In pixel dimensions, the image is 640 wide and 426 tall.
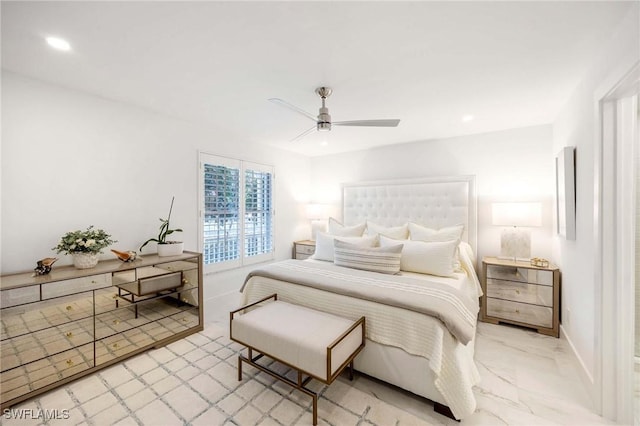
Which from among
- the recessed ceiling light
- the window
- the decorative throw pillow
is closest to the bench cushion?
the decorative throw pillow

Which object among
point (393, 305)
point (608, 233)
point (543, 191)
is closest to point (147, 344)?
point (393, 305)

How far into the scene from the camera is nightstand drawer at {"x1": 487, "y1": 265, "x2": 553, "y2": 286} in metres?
2.83

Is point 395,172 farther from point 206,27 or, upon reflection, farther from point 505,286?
point 206,27

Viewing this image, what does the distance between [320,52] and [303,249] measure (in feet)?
11.3

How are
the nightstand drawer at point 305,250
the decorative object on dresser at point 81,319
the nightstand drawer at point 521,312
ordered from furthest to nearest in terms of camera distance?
the nightstand drawer at point 305,250, the nightstand drawer at point 521,312, the decorative object on dresser at point 81,319

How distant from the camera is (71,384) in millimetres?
1966

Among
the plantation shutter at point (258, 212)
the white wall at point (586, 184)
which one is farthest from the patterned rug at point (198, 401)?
the plantation shutter at point (258, 212)

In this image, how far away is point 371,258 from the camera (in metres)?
2.75

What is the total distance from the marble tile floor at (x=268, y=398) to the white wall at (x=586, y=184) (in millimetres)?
305

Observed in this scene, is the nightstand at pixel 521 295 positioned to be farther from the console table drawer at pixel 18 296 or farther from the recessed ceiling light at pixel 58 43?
the recessed ceiling light at pixel 58 43

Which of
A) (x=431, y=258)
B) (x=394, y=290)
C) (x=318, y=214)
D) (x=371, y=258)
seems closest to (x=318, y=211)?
(x=318, y=214)

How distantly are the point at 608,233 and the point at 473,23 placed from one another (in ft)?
5.13

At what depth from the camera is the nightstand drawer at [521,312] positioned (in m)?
2.79

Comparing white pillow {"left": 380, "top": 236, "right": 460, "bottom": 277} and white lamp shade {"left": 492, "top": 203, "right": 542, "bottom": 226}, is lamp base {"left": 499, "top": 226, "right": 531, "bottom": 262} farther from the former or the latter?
white pillow {"left": 380, "top": 236, "right": 460, "bottom": 277}
